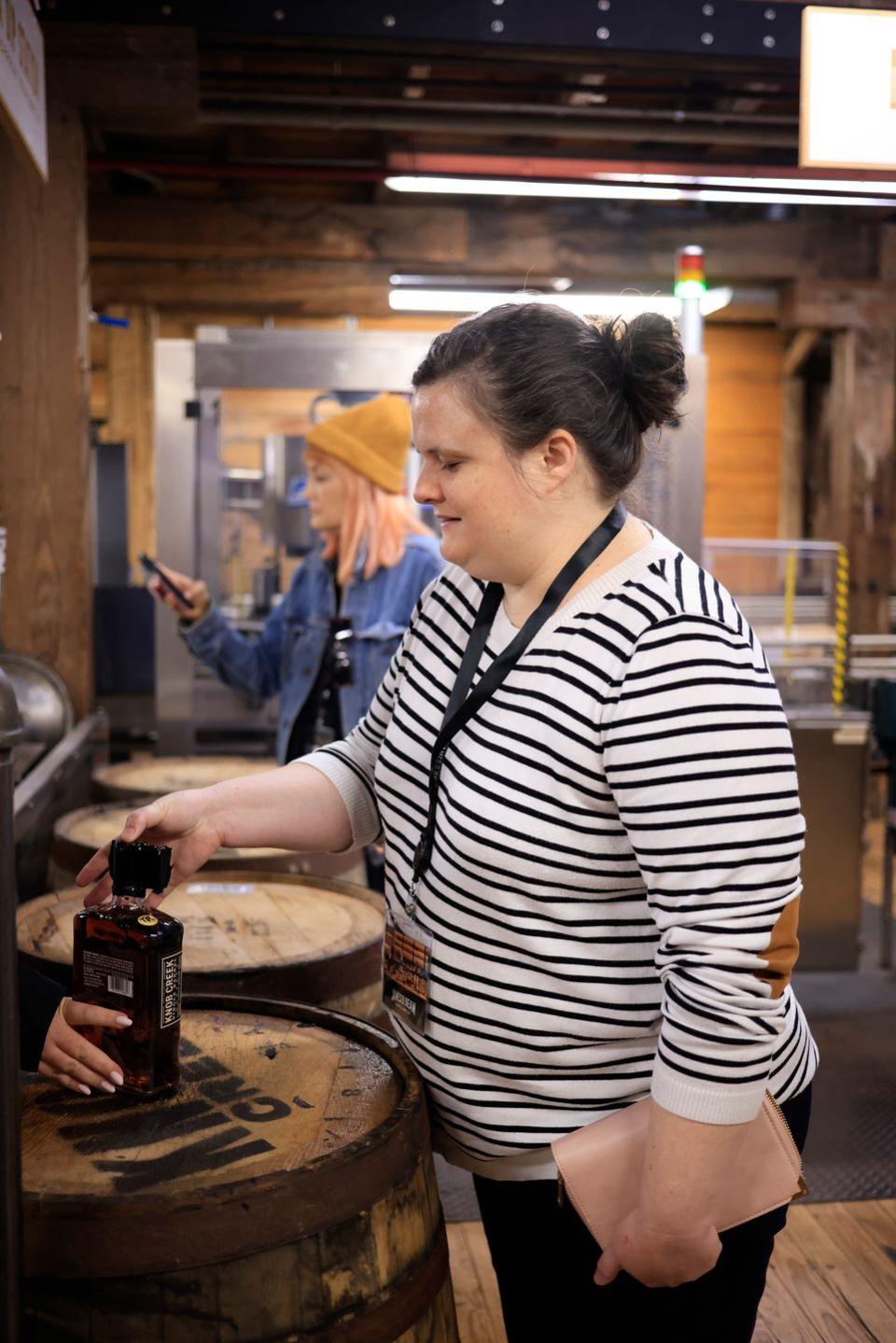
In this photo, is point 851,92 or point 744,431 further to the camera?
point 744,431

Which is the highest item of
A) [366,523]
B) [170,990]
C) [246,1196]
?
[366,523]

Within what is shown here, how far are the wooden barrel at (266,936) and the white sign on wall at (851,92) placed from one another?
2.03 m

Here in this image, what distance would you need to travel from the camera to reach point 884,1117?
3.39 meters

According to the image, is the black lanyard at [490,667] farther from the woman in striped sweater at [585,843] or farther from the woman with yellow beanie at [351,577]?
the woman with yellow beanie at [351,577]

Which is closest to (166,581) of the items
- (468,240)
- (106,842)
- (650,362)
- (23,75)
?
(106,842)

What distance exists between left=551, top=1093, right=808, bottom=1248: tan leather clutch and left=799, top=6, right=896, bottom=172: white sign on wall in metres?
2.39

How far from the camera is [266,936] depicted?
2.00 m

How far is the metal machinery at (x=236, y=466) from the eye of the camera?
170 inches

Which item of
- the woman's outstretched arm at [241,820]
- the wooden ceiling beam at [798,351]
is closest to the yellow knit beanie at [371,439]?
the woman's outstretched arm at [241,820]

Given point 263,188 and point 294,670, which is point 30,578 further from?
point 263,188

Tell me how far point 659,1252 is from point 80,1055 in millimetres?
601

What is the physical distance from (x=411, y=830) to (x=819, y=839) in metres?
3.52

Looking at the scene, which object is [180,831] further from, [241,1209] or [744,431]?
[744,431]

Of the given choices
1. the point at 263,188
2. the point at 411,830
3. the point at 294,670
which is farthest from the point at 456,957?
the point at 263,188
